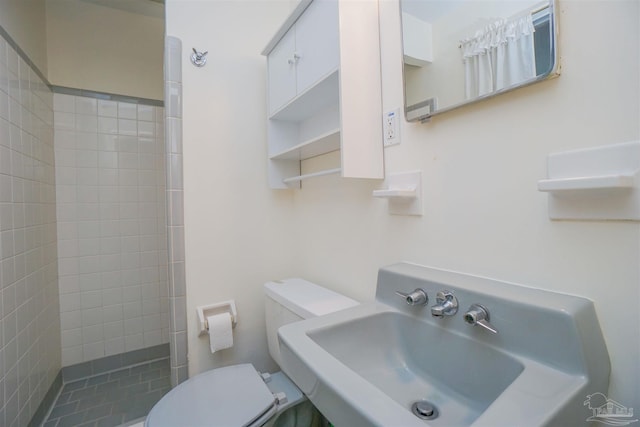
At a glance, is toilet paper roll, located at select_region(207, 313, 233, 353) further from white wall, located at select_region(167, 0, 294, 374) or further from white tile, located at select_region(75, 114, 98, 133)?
white tile, located at select_region(75, 114, 98, 133)

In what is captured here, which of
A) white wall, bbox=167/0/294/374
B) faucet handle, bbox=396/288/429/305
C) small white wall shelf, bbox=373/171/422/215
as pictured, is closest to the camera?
faucet handle, bbox=396/288/429/305

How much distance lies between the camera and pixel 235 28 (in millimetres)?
1450

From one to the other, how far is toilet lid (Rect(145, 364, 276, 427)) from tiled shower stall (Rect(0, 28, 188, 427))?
287 mm

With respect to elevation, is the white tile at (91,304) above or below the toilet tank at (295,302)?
below

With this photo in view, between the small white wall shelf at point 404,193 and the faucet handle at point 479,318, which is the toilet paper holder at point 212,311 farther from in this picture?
the faucet handle at point 479,318

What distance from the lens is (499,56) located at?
0.70 metres

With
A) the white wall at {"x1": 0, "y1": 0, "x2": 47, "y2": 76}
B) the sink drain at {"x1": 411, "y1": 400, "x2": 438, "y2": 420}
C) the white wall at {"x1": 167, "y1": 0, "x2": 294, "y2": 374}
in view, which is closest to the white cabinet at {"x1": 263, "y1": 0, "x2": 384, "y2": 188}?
the white wall at {"x1": 167, "y1": 0, "x2": 294, "y2": 374}

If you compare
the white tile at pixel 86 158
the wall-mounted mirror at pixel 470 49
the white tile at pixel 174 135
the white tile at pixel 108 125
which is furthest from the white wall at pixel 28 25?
the wall-mounted mirror at pixel 470 49

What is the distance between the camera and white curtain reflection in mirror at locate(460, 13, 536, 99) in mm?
645

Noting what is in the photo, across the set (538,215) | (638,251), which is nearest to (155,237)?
(538,215)

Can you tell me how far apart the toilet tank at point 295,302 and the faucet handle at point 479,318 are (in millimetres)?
497

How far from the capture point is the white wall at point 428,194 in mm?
536

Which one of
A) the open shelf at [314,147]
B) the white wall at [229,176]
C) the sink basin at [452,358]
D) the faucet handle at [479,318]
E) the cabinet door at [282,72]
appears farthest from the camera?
the white wall at [229,176]

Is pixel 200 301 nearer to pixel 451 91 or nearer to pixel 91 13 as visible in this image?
pixel 451 91
